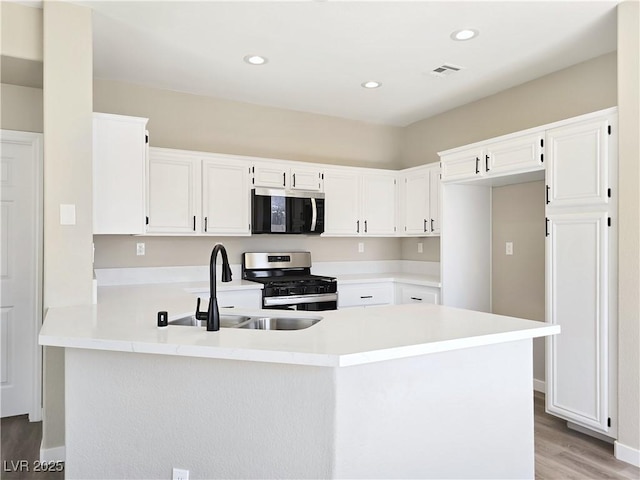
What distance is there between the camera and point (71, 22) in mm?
2664

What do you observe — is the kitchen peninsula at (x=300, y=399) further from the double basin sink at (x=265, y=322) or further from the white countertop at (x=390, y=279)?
the white countertop at (x=390, y=279)

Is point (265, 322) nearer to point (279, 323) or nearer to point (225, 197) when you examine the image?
point (279, 323)

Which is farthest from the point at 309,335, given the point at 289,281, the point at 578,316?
the point at 289,281

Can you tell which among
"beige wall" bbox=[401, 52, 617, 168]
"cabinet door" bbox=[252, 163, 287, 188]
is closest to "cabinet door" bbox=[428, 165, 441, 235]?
"beige wall" bbox=[401, 52, 617, 168]

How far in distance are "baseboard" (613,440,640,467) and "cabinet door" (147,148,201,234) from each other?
136 inches

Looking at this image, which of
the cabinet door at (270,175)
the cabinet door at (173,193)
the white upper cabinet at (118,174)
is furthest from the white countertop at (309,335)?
the cabinet door at (270,175)

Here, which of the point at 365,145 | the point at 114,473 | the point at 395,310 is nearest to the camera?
the point at 114,473

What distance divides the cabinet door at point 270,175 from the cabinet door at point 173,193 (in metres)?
0.56

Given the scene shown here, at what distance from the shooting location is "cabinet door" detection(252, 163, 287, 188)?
424 cm

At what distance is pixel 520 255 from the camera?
407 centimetres

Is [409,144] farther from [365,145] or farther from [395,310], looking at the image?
[395,310]

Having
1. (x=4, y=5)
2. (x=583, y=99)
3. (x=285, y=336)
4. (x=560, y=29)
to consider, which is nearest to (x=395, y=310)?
(x=285, y=336)

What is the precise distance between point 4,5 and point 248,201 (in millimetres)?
2226

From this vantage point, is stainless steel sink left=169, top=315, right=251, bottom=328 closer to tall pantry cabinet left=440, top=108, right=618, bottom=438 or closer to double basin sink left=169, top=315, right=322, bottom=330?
double basin sink left=169, top=315, right=322, bottom=330
